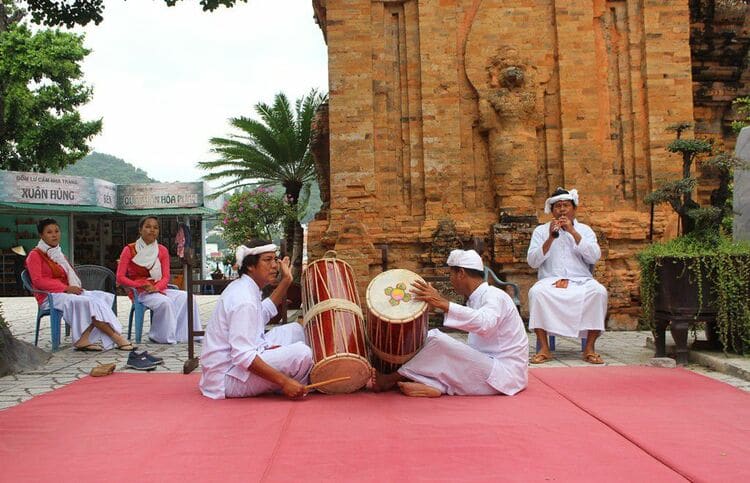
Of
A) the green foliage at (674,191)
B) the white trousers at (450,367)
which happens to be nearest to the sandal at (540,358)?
the white trousers at (450,367)

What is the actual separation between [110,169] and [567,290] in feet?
220

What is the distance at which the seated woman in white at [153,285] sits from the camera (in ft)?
25.6

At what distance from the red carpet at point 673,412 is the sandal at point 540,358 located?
0.45 metres

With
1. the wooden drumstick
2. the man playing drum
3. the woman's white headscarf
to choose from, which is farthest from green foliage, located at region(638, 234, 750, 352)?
the woman's white headscarf

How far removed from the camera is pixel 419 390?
455cm

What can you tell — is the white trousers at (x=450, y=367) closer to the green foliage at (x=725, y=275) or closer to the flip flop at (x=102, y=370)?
the green foliage at (x=725, y=275)

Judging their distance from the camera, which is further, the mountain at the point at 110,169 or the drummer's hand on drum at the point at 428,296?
the mountain at the point at 110,169

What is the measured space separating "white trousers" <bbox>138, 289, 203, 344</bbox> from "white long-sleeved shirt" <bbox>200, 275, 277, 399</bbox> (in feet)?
11.0

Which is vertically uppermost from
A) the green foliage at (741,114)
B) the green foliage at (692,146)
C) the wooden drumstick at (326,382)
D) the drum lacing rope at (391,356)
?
the green foliage at (741,114)

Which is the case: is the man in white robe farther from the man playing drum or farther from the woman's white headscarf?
the woman's white headscarf

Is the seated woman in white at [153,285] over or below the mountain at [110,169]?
below

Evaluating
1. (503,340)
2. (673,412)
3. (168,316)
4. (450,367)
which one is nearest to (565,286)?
(503,340)

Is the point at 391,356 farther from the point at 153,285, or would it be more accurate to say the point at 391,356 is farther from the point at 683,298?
the point at 153,285

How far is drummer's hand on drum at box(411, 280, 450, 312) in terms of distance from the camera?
428 cm
